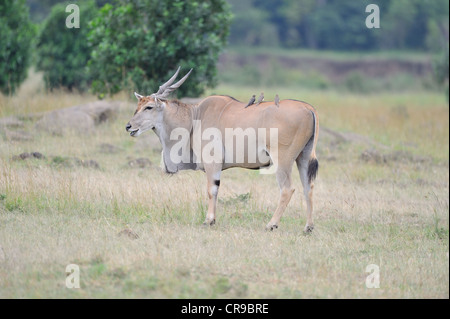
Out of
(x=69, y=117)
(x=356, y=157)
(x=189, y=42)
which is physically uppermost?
(x=189, y=42)

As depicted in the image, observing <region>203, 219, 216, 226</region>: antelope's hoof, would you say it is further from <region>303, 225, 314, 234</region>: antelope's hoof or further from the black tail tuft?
the black tail tuft

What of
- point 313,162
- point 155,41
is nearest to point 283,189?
point 313,162

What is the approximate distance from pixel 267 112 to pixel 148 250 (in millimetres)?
2306

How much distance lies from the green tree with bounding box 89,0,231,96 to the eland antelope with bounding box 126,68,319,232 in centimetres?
654

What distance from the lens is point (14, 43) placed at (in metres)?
17.5

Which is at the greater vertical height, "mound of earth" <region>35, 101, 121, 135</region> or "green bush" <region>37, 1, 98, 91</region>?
"green bush" <region>37, 1, 98, 91</region>

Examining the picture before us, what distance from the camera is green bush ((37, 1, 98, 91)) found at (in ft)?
67.5

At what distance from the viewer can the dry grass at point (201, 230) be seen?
6.16 metres

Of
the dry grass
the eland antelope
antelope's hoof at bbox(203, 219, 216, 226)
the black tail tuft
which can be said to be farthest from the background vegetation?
the black tail tuft

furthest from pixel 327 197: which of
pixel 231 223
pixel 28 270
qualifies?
pixel 28 270

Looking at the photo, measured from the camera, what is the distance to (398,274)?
6633 millimetres

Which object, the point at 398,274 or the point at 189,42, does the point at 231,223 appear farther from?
the point at 189,42

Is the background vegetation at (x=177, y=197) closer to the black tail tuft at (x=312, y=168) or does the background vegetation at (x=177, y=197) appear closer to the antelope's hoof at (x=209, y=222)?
the antelope's hoof at (x=209, y=222)
